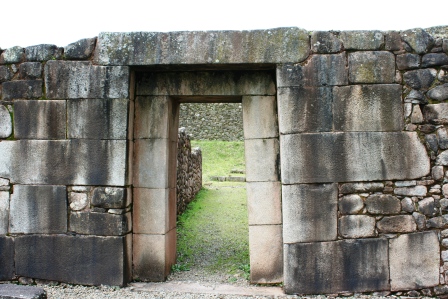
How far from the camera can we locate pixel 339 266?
15.0 ft

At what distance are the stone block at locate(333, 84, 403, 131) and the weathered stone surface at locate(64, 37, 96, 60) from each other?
3300 mm

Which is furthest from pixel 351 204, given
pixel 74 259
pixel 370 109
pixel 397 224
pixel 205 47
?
pixel 74 259

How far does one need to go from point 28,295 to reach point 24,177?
5.44ft

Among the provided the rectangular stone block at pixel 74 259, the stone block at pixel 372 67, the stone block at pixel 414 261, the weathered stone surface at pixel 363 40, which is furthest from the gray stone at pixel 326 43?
the rectangular stone block at pixel 74 259

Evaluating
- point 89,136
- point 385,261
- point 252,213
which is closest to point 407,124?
point 385,261

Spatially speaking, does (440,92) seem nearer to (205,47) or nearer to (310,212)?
(310,212)

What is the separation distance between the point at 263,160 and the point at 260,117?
590mm

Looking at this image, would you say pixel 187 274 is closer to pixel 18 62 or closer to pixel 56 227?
pixel 56 227

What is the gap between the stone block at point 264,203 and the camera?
4.98 meters

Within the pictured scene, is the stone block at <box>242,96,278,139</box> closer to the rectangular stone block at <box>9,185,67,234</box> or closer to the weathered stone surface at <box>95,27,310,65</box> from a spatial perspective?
the weathered stone surface at <box>95,27,310,65</box>

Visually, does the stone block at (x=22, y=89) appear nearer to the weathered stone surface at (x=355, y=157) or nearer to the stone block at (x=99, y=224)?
the stone block at (x=99, y=224)

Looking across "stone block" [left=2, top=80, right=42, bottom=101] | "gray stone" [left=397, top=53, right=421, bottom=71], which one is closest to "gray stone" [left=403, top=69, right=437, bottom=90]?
"gray stone" [left=397, top=53, right=421, bottom=71]

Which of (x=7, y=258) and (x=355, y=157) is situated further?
(x=7, y=258)

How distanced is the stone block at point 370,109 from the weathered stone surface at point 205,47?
0.81 m
